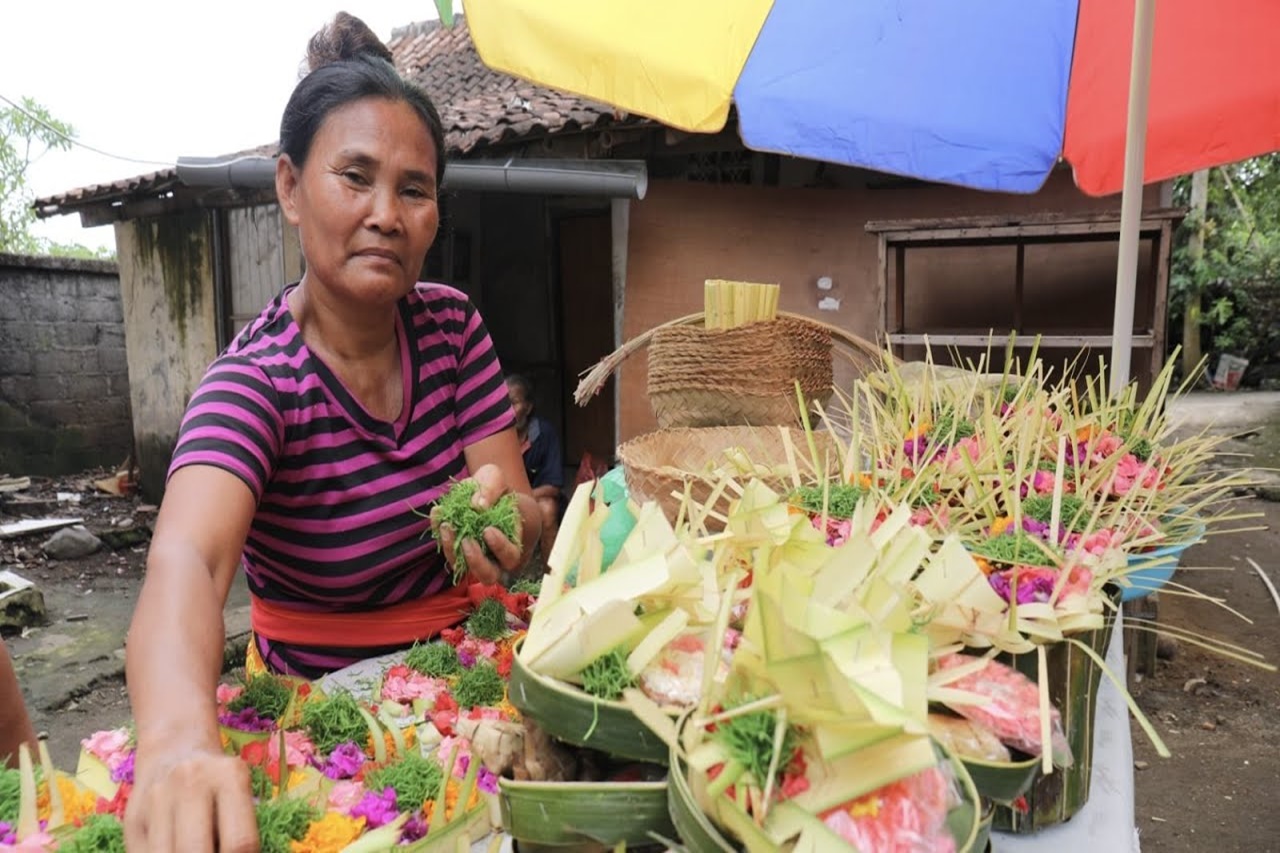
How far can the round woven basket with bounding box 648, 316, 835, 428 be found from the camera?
2.55m

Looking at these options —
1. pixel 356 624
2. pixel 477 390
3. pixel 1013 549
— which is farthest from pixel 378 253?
pixel 1013 549

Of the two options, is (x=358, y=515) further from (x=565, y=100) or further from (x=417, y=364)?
(x=565, y=100)

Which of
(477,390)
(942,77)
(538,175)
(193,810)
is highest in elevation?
(538,175)

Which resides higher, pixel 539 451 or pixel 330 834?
pixel 330 834

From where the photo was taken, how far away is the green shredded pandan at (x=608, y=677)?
0.78m

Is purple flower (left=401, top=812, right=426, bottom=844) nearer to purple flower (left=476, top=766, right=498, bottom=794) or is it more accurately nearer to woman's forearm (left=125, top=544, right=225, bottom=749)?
purple flower (left=476, top=766, right=498, bottom=794)

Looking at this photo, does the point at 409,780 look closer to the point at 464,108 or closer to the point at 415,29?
the point at 464,108

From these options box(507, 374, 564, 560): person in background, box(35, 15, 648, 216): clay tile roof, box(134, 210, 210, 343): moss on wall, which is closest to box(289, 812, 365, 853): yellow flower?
box(35, 15, 648, 216): clay tile roof

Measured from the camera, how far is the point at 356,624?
1639 millimetres

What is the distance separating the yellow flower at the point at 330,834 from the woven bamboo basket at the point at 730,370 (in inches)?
66.5

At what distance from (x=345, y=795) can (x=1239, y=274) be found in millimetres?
18636

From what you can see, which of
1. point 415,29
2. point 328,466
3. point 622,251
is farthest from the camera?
point 415,29

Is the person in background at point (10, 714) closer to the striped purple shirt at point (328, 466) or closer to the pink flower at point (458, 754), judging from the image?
the striped purple shirt at point (328, 466)

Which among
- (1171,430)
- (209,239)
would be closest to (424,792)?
(1171,430)
